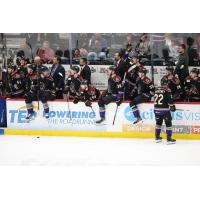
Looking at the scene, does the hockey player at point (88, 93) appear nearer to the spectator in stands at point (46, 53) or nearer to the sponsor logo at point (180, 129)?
the spectator in stands at point (46, 53)

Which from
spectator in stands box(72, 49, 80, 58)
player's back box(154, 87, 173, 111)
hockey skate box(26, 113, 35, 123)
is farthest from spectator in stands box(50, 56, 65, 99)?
player's back box(154, 87, 173, 111)

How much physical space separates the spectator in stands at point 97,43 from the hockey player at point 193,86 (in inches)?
79.5

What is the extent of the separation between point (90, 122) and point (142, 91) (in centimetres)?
140

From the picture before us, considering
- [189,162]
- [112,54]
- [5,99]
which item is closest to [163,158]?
[189,162]

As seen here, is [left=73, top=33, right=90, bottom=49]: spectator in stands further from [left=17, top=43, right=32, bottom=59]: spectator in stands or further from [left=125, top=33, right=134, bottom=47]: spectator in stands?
[left=17, top=43, right=32, bottom=59]: spectator in stands

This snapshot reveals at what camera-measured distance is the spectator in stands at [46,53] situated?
10.0 metres

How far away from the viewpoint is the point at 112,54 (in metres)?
9.91

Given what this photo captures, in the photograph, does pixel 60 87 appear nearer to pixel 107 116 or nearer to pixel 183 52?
pixel 107 116

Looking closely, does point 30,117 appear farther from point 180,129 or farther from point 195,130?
point 195,130

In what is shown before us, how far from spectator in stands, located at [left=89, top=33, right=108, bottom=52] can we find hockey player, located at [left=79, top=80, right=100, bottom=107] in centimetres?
80

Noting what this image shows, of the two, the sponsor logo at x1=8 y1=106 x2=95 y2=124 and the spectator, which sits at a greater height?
the spectator

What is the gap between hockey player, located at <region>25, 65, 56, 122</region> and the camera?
396 inches

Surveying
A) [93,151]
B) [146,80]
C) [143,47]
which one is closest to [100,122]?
[93,151]

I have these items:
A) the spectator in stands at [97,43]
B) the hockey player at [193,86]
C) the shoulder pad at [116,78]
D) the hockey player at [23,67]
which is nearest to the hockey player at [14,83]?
the hockey player at [23,67]
